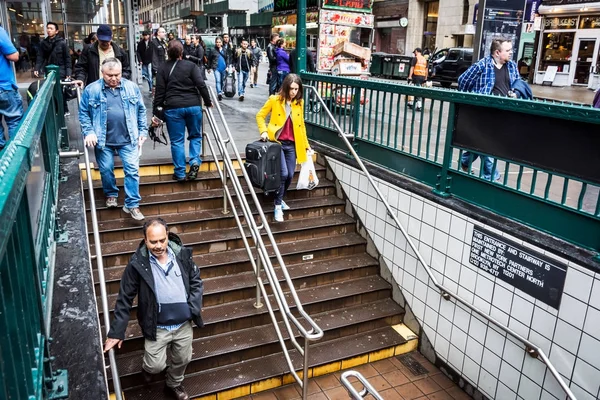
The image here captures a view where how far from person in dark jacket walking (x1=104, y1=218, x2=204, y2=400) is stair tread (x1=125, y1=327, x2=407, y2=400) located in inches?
20.3

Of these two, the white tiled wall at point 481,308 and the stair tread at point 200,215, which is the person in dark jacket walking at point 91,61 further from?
the white tiled wall at point 481,308

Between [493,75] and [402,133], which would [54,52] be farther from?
[493,75]

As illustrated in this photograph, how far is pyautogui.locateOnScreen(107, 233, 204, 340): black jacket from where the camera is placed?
3484 millimetres

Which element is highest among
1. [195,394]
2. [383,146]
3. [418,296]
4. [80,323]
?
[383,146]

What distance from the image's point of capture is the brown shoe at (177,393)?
13.5 feet

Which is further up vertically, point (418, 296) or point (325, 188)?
point (325, 188)

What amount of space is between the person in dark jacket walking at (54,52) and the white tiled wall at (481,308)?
15.8 ft

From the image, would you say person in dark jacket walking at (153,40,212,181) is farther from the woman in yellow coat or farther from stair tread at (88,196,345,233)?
the woman in yellow coat

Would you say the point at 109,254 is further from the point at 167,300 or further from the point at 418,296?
the point at 418,296

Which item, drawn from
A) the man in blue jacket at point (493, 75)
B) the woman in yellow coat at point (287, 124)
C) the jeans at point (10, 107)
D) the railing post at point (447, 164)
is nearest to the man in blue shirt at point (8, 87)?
the jeans at point (10, 107)

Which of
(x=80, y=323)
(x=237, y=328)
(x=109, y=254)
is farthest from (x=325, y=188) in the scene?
(x=80, y=323)

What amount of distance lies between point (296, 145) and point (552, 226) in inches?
113

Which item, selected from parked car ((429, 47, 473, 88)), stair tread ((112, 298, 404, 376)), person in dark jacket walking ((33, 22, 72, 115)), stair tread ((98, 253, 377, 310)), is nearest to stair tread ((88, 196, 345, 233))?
stair tread ((98, 253, 377, 310))

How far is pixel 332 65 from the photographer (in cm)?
1052
